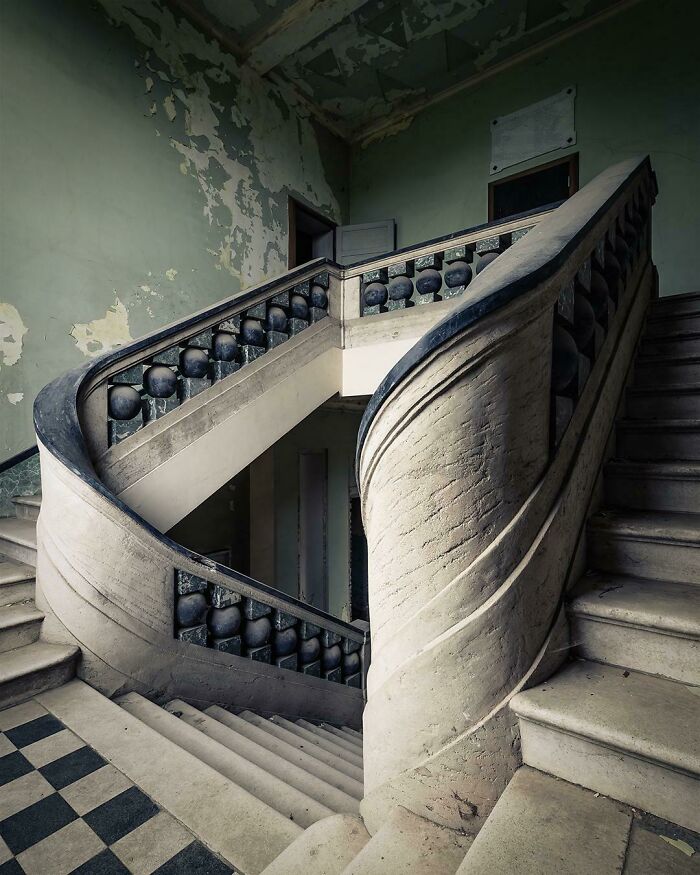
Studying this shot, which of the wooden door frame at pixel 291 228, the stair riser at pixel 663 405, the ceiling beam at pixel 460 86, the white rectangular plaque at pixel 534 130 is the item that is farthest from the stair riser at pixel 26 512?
the ceiling beam at pixel 460 86

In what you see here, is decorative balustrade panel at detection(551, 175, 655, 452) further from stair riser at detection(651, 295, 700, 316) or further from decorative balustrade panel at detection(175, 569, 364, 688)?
decorative balustrade panel at detection(175, 569, 364, 688)

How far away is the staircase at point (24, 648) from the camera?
1727 millimetres

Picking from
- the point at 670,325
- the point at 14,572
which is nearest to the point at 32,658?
the point at 14,572

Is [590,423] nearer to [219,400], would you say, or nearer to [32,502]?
[219,400]

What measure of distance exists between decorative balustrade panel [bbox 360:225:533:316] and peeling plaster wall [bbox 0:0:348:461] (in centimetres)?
226

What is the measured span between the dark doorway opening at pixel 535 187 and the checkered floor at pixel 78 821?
580 cm

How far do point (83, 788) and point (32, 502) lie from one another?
2.39 m

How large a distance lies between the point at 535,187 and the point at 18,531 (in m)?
6.40

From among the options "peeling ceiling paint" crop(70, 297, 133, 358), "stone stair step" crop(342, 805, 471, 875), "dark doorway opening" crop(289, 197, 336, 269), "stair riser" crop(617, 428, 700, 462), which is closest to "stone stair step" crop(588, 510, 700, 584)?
"stair riser" crop(617, 428, 700, 462)

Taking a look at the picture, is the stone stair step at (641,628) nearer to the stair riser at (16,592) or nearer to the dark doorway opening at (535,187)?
the stair riser at (16,592)

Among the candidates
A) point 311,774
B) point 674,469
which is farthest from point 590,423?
point 311,774

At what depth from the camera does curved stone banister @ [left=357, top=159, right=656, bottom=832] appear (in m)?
0.99

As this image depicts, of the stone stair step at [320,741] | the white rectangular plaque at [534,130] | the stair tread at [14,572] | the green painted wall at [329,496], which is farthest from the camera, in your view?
the green painted wall at [329,496]

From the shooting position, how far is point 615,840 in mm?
802
